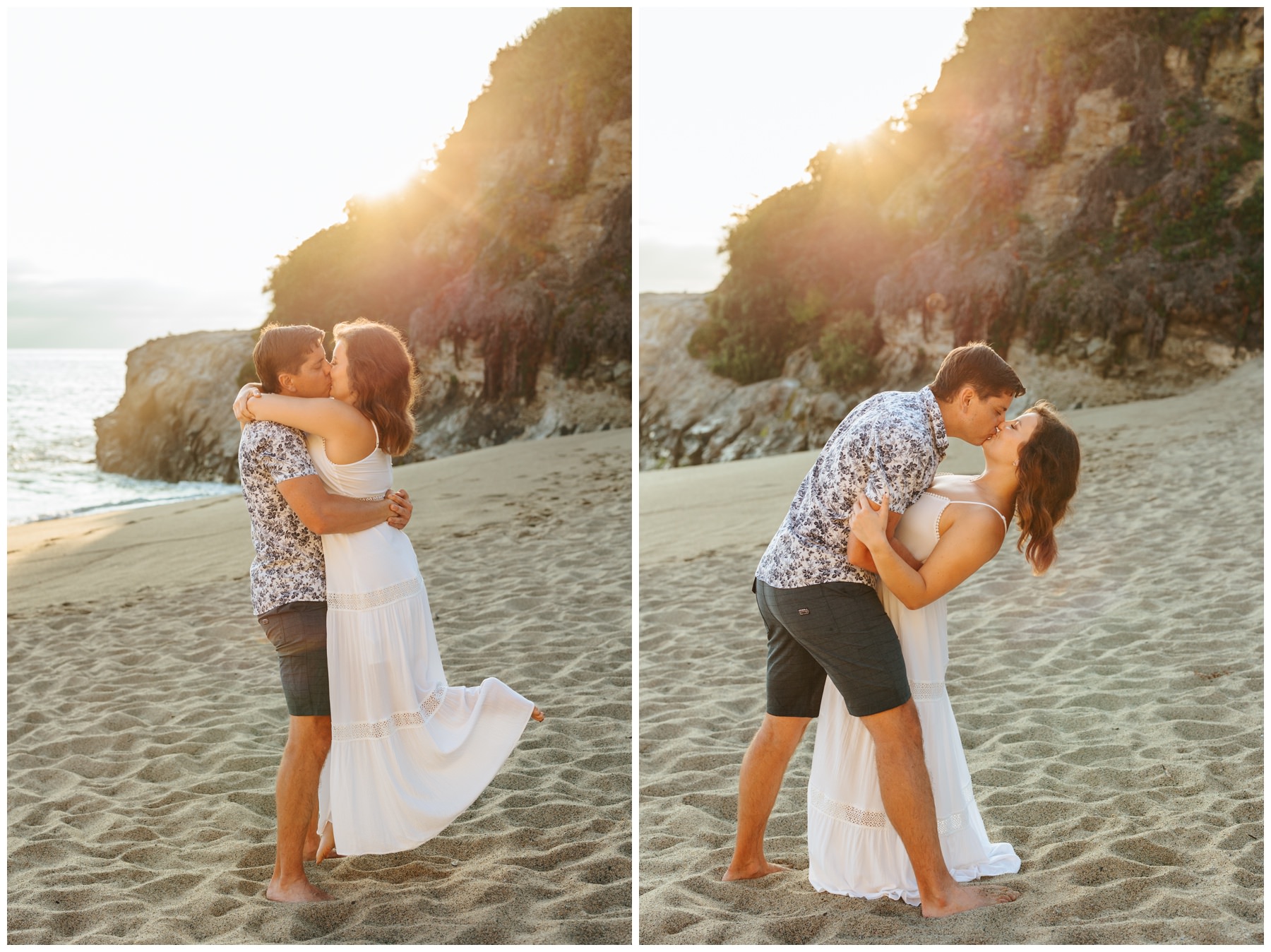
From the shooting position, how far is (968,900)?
257 centimetres

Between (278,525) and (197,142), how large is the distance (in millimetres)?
10527

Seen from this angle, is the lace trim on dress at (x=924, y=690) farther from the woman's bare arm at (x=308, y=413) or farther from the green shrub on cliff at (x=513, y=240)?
the green shrub on cliff at (x=513, y=240)

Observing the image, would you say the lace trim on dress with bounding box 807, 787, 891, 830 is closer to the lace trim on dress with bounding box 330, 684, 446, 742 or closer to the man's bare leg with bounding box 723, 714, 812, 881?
the man's bare leg with bounding box 723, 714, 812, 881

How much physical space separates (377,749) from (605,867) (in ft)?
2.62

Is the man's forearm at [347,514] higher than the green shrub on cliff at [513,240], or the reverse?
the green shrub on cliff at [513,240]

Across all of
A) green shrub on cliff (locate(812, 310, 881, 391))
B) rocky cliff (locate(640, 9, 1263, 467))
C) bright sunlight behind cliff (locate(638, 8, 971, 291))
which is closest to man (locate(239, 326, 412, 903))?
bright sunlight behind cliff (locate(638, 8, 971, 291))

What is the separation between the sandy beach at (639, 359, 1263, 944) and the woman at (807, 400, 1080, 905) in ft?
0.37

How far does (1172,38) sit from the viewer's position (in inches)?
689

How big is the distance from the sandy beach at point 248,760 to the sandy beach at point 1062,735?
0.80 feet

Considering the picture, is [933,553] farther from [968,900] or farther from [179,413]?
[179,413]

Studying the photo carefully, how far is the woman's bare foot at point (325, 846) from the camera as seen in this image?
310cm

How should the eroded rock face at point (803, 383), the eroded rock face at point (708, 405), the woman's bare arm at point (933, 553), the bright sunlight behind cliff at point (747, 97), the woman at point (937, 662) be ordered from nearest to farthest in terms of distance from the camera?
the woman's bare arm at point (933, 553), the woman at point (937, 662), the bright sunlight behind cliff at point (747, 97), the eroded rock face at point (803, 383), the eroded rock face at point (708, 405)

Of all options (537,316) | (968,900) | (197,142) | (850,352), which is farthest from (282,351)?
(850,352)

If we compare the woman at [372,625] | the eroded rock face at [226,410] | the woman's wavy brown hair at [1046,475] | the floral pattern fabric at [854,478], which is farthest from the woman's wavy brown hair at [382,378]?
the eroded rock face at [226,410]
